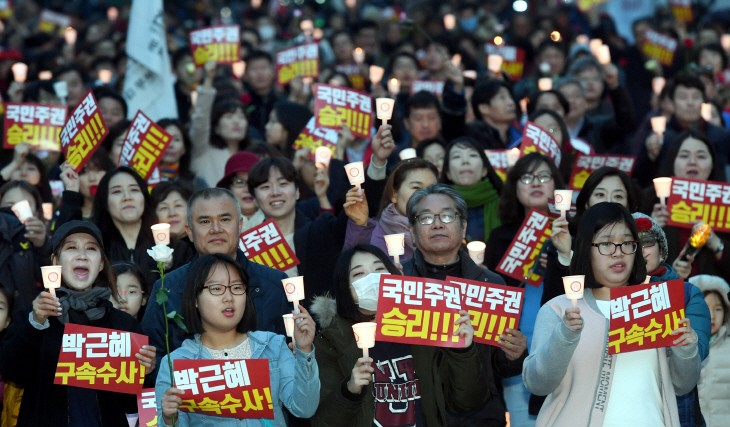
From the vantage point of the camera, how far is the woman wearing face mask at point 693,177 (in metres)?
7.19

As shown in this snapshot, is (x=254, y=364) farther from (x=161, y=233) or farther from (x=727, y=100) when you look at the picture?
(x=727, y=100)

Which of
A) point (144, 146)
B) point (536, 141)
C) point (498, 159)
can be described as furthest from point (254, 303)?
point (498, 159)

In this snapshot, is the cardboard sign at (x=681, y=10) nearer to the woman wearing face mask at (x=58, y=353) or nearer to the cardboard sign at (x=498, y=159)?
the cardboard sign at (x=498, y=159)

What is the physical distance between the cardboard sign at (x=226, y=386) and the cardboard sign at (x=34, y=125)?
4394mm

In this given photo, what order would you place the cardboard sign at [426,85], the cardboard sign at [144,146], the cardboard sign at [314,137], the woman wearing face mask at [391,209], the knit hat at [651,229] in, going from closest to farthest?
the knit hat at [651,229] → the woman wearing face mask at [391,209] → the cardboard sign at [144,146] → the cardboard sign at [314,137] → the cardboard sign at [426,85]

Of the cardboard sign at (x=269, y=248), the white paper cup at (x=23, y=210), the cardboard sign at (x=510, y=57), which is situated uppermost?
the cardboard sign at (x=510, y=57)

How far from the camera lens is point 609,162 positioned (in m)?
8.55

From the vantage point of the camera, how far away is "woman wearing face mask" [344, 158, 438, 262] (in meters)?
6.38

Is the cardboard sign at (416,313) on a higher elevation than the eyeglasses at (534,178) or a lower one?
lower

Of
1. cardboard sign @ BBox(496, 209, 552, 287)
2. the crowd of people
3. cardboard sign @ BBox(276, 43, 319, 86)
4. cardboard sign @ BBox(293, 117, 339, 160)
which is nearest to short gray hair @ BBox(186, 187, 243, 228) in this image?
the crowd of people

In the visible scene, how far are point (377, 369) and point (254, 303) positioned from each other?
0.89m

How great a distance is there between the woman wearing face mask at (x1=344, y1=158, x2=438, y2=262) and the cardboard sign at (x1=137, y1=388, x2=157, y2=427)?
1.54m

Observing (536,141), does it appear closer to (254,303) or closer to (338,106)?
(338,106)

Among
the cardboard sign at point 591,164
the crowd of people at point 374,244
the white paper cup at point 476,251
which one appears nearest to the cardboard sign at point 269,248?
the crowd of people at point 374,244
